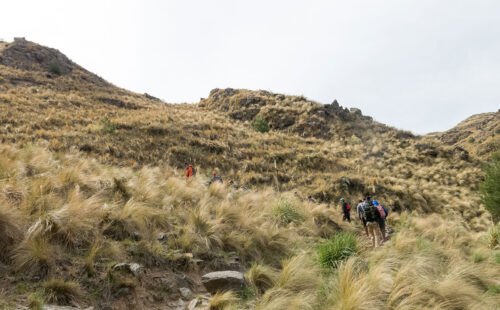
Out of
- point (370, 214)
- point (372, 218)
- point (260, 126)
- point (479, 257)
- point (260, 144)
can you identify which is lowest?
point (479, 257)

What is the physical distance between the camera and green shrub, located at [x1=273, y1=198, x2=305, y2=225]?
8227 mm

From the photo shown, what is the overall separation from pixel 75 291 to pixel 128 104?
1537 inches

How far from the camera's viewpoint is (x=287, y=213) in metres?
8.55

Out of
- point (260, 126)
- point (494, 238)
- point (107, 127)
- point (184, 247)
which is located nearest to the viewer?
point (184, 247)

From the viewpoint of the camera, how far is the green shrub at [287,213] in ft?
27.0

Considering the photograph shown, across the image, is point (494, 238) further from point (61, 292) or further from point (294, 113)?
point (294, 113)

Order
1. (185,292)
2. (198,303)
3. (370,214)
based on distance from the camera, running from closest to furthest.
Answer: (198,303) → (185,292) → (370,214)

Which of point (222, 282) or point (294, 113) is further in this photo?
point (294, 113)

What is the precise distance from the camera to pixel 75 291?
3.12m

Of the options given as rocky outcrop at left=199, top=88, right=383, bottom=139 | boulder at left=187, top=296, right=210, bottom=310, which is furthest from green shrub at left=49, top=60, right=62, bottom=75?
boulder at left=187, top=296, right=210, bottom=310

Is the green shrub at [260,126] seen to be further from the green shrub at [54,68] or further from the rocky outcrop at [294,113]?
the green shrub at [54,68]

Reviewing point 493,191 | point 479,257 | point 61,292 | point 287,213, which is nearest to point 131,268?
point 61,292

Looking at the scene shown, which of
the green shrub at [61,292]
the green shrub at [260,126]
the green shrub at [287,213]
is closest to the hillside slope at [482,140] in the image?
the green shrub at [260,126]

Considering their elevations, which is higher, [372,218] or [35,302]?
[372,218]
